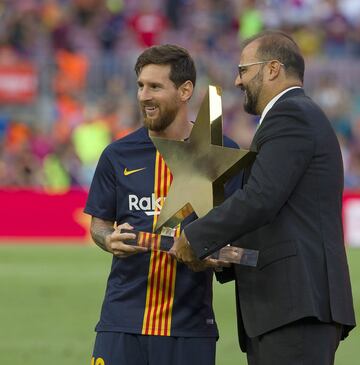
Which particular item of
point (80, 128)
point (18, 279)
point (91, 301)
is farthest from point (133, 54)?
point (91, 301)

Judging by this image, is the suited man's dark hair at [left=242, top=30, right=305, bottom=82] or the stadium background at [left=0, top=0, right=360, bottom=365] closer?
the suited man's dark hair at [left=242, top=30, right=305, bottom=82]

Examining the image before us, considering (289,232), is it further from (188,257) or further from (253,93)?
(253,93)

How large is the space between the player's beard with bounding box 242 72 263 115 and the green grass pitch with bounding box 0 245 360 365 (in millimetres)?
4451

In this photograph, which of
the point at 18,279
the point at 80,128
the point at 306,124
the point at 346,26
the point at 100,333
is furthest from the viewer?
the point at 346,26

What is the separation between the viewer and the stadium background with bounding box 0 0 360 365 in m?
17.5

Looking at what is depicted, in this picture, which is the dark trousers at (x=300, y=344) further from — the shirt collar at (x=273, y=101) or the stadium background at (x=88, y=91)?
the stadium background at (x=88, y=91)

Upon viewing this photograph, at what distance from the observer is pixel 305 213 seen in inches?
187

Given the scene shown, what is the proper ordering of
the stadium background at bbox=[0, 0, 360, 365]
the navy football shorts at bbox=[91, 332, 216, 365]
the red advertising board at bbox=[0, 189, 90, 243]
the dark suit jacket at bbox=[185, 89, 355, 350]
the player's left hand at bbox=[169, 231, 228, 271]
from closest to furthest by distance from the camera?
the dark suit jacket at bbox=[185, 89, 355, 350] < the player's left hand at bbox=[169, 231, 228, 271] < the navy football shorts at bbox=[91, 332, 216, 365] < the stadium background at bbox=[0, 0, 360, 365] < the red advertising board at bbox=[0, 189, 90, 243]

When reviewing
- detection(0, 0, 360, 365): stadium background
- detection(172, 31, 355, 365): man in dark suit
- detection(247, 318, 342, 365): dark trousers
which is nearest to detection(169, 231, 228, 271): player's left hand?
detection(172, 31, 355, 365): man in dark suit

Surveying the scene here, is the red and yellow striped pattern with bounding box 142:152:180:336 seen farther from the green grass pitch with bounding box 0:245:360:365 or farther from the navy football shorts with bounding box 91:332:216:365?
the green grass pitch with bounding box 0:245:360:365

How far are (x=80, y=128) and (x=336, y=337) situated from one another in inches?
596

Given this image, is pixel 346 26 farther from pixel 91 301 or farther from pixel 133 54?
pixel 91 301

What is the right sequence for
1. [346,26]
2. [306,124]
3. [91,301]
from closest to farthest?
[306,124] < [91,301] < [346,26]

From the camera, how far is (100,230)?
5.41 m
